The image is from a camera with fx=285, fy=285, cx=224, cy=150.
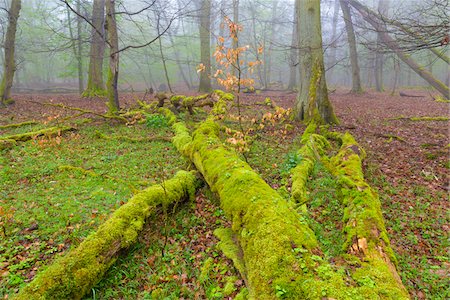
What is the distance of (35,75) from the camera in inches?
1535

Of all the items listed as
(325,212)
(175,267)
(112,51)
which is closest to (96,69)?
(112,51)

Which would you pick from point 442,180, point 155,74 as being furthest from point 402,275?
point 155,74

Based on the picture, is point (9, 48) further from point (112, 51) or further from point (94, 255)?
point (94, 255)

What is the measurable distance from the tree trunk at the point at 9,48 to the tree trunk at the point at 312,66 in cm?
1277

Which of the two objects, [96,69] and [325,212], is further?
[96,69]

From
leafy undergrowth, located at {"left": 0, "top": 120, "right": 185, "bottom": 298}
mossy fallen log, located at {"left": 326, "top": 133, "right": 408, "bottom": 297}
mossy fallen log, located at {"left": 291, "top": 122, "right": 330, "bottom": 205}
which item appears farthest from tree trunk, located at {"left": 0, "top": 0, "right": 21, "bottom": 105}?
mossy fallen log, located at {"left": 326, "top": 133, "right": 408, "bottom": 297}

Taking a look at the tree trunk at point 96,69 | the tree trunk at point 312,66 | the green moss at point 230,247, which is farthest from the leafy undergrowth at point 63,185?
the tree trunk at point 96,69

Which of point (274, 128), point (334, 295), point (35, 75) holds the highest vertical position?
point (35, 75)

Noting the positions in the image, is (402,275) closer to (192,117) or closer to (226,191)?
(226,191)

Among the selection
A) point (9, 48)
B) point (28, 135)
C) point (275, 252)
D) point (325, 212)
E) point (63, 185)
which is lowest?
point (325, 212)

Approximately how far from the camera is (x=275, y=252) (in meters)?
2.89

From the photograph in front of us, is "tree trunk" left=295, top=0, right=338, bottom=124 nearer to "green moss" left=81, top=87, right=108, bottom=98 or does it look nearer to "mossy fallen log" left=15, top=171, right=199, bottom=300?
"mossy fallen log" left=15, top=171, right=199, bottom=300

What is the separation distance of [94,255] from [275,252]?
2313 mm

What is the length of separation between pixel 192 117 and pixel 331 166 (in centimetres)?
695
